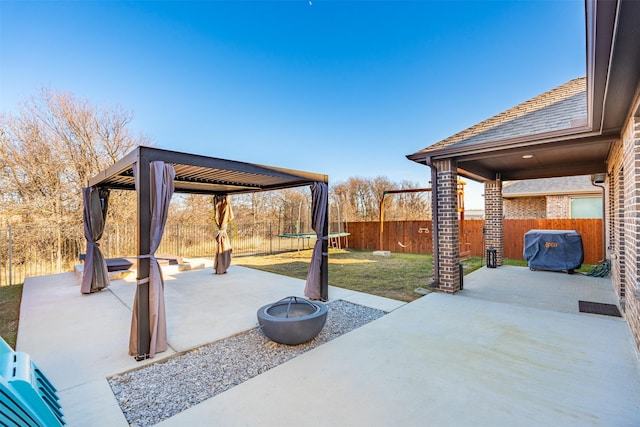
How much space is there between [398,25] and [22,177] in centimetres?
1385

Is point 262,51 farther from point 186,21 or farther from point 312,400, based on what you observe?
point 312,400

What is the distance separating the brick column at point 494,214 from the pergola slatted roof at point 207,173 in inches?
→ 220

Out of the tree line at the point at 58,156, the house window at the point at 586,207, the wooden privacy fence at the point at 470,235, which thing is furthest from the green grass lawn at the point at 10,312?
the house window at the point at 586,207

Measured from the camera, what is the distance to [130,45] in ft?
26.5

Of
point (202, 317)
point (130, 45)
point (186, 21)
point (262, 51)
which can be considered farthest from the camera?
point (262, 51)

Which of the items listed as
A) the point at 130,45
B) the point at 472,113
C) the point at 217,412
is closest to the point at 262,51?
the point at 130,45

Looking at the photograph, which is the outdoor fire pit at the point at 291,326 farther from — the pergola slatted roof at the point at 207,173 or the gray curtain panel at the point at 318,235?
the pergola slatted roof at the point at 207,173

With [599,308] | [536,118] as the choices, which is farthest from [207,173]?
[599,308]

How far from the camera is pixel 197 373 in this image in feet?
9.61

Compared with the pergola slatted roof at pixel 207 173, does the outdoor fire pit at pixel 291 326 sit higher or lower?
lower

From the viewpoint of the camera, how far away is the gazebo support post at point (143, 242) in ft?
10.8

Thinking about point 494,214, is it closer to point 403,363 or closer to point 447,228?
point 447,228

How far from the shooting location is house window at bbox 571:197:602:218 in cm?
1220

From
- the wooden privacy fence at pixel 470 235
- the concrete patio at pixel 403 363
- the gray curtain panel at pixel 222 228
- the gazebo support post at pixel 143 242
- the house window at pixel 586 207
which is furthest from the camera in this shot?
the house window at pixel 586 207
